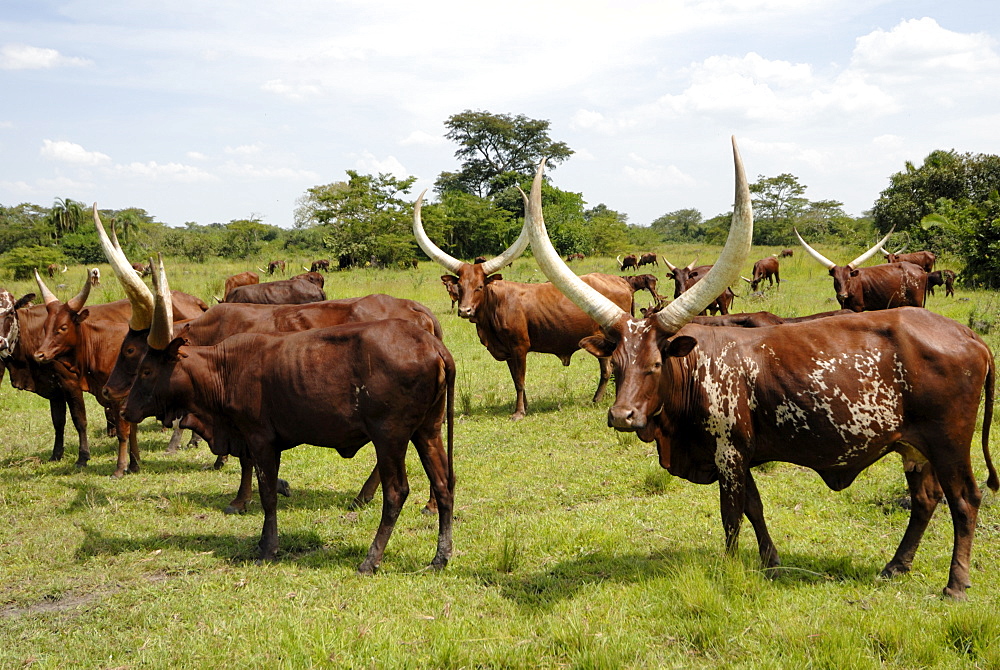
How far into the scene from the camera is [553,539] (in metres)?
5.34

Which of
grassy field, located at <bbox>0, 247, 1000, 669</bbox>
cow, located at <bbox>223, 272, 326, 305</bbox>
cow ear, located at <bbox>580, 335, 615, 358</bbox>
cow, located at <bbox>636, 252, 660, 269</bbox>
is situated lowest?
grassy field, located at <bbox>0, 247, 1000, 669</bbox>

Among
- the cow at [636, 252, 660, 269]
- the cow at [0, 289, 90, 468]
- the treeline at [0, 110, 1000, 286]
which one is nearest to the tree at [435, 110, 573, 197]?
the treeline at [0, 110, 1000, 286]

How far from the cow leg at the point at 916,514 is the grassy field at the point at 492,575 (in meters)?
0.12

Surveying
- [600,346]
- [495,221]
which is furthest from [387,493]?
[495,221]

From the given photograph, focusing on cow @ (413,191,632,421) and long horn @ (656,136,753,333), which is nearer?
long horn @ (656,136,753,333)

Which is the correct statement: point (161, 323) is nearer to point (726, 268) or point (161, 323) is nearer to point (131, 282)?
point (131, 282)

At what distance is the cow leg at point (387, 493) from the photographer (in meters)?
5.02

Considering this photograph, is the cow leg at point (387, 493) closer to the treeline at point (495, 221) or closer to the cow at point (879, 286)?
the cow at point (879, 286)

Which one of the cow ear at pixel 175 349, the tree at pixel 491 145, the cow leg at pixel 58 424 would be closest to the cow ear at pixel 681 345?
the cow ear at pixel 175 349

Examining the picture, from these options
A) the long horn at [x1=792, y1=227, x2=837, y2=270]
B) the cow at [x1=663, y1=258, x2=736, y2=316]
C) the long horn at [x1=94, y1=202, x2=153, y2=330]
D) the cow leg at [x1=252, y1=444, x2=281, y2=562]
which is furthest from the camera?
the cow at [x1=663, y1=258, x2=736, y2=316]

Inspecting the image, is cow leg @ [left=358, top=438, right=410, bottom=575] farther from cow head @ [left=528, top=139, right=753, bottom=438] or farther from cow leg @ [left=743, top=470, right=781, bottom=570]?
cow leg @ [left=743, top=470, right=781, bottom=570]

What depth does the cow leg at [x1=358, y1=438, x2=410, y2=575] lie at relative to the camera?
5023 mm

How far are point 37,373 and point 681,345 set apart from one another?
7.57 m

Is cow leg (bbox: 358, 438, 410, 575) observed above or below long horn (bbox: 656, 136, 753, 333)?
below
